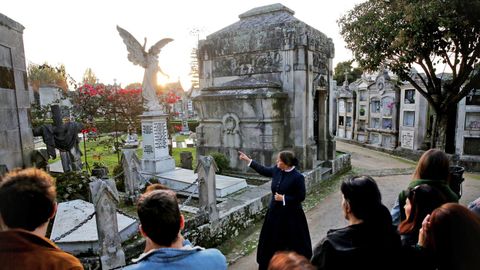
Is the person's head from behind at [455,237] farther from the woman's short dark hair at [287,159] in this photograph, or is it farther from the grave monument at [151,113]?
the grave monument at [151,113]

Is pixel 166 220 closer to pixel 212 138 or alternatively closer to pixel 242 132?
pixel 242 132

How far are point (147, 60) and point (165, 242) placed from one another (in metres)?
7.65

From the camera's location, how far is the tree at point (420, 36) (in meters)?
8.04

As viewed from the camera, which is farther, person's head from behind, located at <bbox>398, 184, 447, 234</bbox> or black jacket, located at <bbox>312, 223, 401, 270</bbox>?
person's head from behind, located at <bbox>398, 184, 447, 234</bbox>

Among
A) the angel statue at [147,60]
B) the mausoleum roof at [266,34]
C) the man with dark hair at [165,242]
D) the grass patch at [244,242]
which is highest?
the mausoleum roof at [266,34]

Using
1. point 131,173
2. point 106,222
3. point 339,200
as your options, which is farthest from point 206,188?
point 339,200

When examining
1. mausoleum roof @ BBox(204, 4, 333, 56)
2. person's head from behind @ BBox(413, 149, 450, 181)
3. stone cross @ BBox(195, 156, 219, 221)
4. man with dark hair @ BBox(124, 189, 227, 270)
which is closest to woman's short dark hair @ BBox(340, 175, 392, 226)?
man with dark hair @ BBox(124, 189, 227, 270)

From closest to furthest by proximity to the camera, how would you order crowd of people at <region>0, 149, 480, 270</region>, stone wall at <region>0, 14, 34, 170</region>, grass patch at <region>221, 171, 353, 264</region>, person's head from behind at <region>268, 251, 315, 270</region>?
person's head from behind at <region>268, 251, 315, 270</region>
crowd of people at <region>0, 149, 480, 270</region>
stone wall at <region>0, 14, 34, 170</region>
grass patch at <region>221, 171, 353, 264</region>

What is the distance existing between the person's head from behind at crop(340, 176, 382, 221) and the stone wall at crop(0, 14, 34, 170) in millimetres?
4723

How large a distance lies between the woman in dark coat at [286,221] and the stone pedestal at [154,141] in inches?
202

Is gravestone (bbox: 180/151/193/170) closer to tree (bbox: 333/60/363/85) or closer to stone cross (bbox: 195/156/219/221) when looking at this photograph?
stone cross (bbox: 195/156/219/221)

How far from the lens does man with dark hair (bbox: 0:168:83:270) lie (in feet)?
4.83

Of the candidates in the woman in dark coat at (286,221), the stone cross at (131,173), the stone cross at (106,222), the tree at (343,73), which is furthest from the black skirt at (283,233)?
the tree at (343,73)

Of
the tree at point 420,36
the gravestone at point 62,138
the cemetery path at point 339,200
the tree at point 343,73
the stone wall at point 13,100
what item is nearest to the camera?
the stone wall at point 13,100
